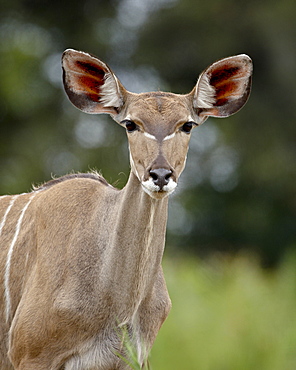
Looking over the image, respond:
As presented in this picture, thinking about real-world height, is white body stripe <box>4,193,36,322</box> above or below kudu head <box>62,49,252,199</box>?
below

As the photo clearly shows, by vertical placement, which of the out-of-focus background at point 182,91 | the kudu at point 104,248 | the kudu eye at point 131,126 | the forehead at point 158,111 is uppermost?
the forehead at point 158,111

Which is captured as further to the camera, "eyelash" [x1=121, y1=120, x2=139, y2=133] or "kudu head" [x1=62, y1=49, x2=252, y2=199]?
"eyelash" [x1=121, y1=120, x2=139, y2=133]

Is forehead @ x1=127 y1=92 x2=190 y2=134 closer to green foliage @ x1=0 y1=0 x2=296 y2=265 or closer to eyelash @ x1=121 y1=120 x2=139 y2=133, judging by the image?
eyelash @ x1=121 y1=120 x2=139 y2=133

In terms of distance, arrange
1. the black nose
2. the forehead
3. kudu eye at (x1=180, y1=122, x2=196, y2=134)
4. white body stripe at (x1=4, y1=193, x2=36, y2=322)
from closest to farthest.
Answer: the black nose → the forehead → kudu eye at (x1=180, y1=122, x2=196, y2=134) → white body stripe at (x1=4, y1=193, x2=36, y2=322)

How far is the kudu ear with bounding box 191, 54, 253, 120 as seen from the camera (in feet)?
20.1

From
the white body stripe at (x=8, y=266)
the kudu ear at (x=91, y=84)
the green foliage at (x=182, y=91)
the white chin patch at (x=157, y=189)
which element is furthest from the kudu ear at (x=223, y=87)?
the green foliage at (x=182, y=91)

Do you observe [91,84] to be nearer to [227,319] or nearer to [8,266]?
[8,266]

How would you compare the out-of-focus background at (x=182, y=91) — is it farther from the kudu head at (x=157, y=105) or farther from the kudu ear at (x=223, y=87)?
the kudu head at (x=157, y=105)

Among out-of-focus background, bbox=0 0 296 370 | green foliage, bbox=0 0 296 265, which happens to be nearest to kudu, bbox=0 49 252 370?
out-of-focus background, bbox=0 0 296 370

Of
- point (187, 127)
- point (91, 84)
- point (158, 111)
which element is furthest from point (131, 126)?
point (91, 84)

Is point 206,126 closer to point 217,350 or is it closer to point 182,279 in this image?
point 182,279

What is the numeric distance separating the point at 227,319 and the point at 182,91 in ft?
41.1

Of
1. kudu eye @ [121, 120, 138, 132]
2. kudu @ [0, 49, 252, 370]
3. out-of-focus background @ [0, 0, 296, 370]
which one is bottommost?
out-of-focus background @ [0, 0, 296, 370]

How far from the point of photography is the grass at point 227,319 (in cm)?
634
